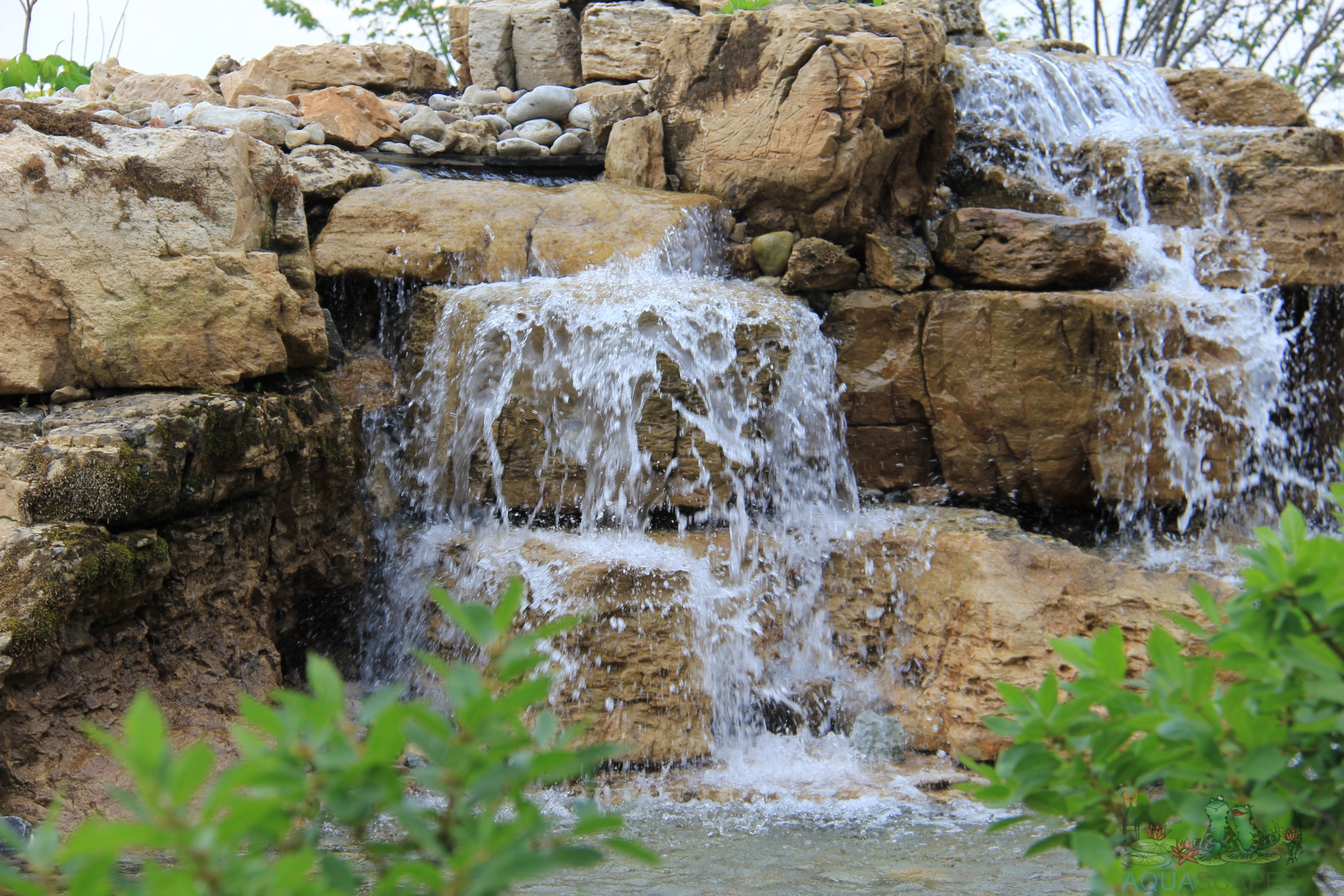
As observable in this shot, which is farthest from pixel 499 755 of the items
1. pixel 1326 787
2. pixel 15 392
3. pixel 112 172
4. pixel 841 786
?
pixel 112 172

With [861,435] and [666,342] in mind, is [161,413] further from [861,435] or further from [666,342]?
[861,435]

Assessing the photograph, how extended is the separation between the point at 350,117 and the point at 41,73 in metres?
3.12

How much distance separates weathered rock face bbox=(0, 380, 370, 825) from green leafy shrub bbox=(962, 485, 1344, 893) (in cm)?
286

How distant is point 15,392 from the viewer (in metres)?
3.97

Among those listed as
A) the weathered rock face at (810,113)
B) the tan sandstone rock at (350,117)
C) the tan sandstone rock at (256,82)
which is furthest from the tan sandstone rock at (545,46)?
the weathered rock face at (810,113)

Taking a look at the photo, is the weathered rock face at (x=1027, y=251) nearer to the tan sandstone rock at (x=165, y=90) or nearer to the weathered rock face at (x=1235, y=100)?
the weathered rock face at (x=1235, y=100)

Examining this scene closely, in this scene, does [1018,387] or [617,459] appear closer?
[617,459]

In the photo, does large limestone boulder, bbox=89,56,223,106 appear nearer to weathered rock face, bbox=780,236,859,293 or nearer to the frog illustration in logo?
weathered rock face, bbox=780,236,859,293

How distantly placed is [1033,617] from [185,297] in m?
4.04

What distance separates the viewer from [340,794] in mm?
921

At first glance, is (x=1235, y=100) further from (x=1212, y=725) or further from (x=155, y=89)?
(x=155, y=89)

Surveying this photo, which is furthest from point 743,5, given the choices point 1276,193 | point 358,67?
point 1276,193

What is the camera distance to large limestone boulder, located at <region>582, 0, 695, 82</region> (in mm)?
9469

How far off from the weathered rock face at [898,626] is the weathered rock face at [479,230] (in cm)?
178
